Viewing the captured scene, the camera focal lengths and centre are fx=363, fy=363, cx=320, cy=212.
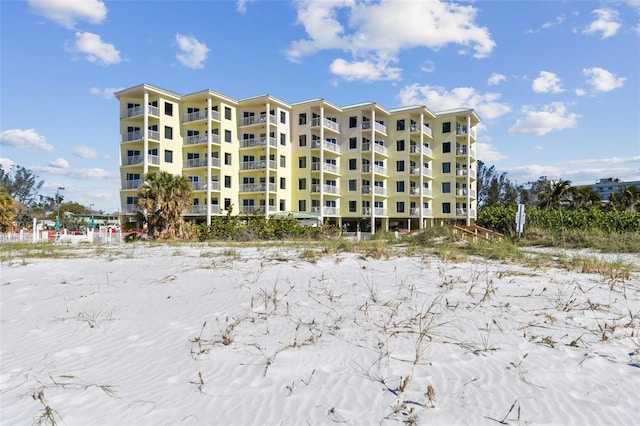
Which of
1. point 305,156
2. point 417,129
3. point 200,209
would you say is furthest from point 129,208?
point 417,129

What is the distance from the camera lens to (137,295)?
276 inches

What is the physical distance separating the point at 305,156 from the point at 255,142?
6.29 meters

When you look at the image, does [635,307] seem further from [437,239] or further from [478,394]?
[437,239]

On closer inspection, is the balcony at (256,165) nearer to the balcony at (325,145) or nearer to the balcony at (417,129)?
the balcony at (325,145)

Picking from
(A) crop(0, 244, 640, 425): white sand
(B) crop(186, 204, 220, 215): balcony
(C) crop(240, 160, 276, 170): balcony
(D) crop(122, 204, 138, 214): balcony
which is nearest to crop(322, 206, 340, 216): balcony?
(C) crop(240, 160, 276, 170): balcony

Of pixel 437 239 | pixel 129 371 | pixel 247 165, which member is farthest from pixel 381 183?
pixel 129 371

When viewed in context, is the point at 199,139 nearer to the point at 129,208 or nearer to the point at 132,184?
the point at 132,184

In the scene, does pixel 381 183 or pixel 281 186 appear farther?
pixel 381 183

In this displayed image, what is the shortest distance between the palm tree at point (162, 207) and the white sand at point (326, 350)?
56.6ft

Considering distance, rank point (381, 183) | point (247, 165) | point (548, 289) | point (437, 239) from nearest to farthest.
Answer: point (548, 289)
point (437, 239)
point (247, 165)
point (381, 183)

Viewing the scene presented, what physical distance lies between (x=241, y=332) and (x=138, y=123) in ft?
139

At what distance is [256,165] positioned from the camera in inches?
1708

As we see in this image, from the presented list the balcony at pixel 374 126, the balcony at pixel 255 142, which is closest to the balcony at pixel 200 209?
the balcony at pixel 255 142

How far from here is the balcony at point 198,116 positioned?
4138 centimetres
